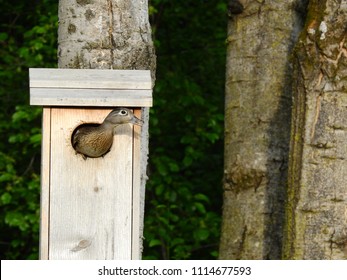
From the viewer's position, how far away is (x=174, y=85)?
28.9 ft

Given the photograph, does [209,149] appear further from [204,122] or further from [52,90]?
[52,90]

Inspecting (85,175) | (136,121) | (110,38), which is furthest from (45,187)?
(110,38)

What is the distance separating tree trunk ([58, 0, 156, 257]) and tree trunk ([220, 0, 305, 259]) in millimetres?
1893

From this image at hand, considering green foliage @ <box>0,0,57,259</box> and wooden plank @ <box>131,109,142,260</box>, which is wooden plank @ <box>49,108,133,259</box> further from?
green foliage @ <box>0,0,57,259</box>

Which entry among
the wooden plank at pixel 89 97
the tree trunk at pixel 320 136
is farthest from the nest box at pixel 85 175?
the tree trunk at pixel 320 136

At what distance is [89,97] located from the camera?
392 cm

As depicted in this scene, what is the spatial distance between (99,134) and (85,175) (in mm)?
162

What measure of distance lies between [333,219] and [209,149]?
17.1ft

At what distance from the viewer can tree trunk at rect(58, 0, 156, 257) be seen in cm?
435

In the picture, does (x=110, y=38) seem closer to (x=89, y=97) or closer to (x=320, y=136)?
(x=89, y=97)

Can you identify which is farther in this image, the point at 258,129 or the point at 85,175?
the point at 258,129

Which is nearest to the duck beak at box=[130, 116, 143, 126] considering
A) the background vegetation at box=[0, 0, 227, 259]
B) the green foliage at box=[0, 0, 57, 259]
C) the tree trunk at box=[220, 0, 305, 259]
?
the tree trunk at box=[220, 0, 305, 259]

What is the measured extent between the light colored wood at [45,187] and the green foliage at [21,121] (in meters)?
3.99

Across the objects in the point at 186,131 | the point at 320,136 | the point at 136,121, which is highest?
the point at 136,121
